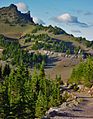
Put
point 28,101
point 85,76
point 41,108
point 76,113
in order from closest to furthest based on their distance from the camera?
point 76,113 < point 41,108 < point 28,101 < point 85,76

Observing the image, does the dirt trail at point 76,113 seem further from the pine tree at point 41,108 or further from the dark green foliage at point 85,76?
the dark green foliage at point 85,76

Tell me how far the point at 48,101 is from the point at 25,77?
43.5 metres

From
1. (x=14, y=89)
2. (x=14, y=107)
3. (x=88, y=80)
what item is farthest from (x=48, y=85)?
(x=14, y=107)

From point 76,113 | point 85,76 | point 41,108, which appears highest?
point 85,76

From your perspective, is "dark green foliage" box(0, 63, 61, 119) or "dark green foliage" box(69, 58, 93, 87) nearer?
"dark green foliage" box(0, 63, 61, 119)

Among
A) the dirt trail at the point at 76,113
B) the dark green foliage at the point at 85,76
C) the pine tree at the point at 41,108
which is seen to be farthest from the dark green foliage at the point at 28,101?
the dark green foliage at the point at 85,76

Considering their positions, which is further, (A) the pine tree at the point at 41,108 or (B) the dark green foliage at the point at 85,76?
(B) the dark green foliage at the point at 85,76

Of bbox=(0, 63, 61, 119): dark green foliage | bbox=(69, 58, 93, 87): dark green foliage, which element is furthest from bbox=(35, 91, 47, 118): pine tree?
bbox=(69, 58, 93, 87): dark green foliage

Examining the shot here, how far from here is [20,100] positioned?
104 metres

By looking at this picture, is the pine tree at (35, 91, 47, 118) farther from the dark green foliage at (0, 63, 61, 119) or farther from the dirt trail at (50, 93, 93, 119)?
the dirt trail at (50, 93, 93, 119)

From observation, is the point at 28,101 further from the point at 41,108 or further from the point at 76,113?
the point at 76,113

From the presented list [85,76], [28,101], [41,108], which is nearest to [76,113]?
[41,108]

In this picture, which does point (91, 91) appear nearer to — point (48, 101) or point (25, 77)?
point (25, 77)

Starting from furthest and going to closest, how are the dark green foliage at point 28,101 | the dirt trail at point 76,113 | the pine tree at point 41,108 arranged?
the pine tree at point 41,108
the dark green foliage at point 28,101
the dirt trail at point 76,113
